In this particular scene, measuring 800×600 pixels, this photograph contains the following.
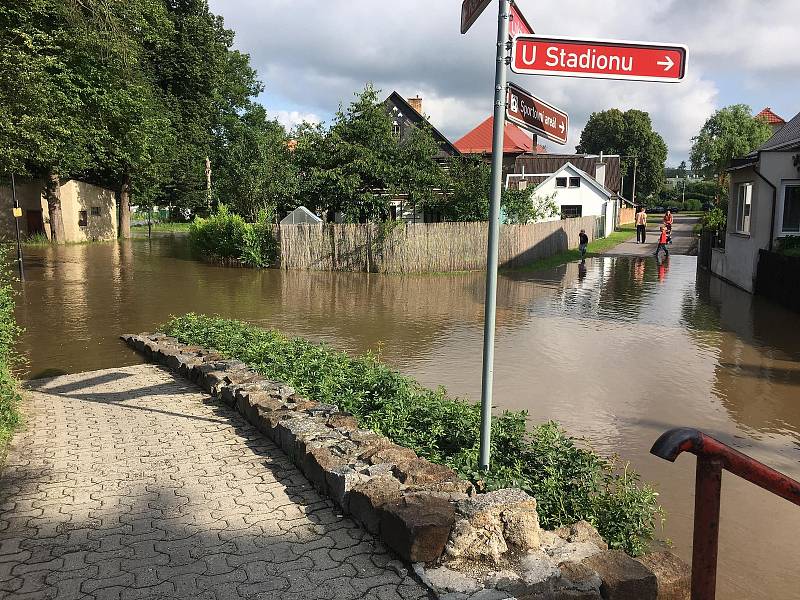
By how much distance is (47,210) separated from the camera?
3731 cm

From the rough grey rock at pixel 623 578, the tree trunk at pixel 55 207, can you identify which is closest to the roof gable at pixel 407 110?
the tree trunk at pixel 55 207

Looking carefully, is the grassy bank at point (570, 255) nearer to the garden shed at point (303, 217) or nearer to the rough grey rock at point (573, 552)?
the garden shed at point (303, 217)

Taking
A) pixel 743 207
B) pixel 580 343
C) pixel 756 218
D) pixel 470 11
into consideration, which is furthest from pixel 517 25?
pixel 743 207

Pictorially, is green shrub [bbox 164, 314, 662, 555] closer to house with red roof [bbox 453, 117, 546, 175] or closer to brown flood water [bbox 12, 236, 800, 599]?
brown flood water [bbox 12, 236, 800, 599]

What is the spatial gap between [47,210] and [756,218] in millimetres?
37299

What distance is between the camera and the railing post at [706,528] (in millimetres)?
1937

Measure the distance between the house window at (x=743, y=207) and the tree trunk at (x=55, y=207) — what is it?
108ft

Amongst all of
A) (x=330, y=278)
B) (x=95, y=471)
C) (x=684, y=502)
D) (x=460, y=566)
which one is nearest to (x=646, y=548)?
(x=684, y=502)

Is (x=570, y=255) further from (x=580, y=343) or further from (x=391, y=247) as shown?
(x=580, y=343)

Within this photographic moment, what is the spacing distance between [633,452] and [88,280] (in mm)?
19865

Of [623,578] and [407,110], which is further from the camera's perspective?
[407,110]

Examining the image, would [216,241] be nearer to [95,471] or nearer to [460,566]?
[95,471]

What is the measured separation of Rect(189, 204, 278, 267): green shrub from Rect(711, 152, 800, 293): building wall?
1646cm

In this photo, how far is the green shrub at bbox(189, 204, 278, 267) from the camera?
24.6m
